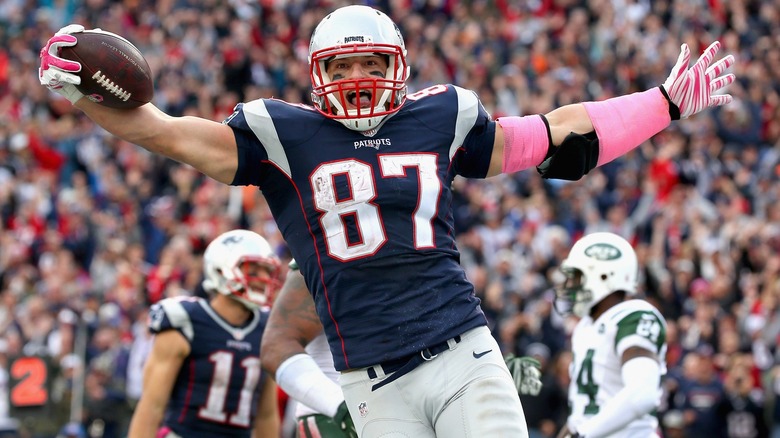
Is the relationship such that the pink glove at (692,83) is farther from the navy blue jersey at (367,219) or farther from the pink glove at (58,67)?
the pink glove at (58,67)

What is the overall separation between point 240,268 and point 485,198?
303 inches

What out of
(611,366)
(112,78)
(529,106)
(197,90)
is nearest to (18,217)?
(197,90)

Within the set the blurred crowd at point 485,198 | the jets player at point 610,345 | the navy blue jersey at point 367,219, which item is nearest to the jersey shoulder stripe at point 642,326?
the jets player at point 610,345

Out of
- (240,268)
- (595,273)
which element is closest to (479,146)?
(595,273)

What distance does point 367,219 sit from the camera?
159 inches

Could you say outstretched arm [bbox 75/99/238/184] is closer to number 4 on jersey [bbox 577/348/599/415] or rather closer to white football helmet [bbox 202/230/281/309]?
white football helmet [bbox 202/230/281/309]

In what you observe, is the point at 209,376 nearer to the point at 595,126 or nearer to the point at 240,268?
the point at 240,268

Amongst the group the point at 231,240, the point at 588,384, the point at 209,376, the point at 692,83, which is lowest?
the point at 588,384

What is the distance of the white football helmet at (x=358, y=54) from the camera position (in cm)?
409

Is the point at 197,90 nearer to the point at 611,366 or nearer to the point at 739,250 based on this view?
the point at 739,250

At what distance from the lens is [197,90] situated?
1628cm

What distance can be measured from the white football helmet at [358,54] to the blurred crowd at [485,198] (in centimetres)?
526

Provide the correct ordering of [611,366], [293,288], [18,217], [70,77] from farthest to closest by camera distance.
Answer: [18,217], [611,366], [293,288], [70,77]

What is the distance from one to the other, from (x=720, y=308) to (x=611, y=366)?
6.14 metres
